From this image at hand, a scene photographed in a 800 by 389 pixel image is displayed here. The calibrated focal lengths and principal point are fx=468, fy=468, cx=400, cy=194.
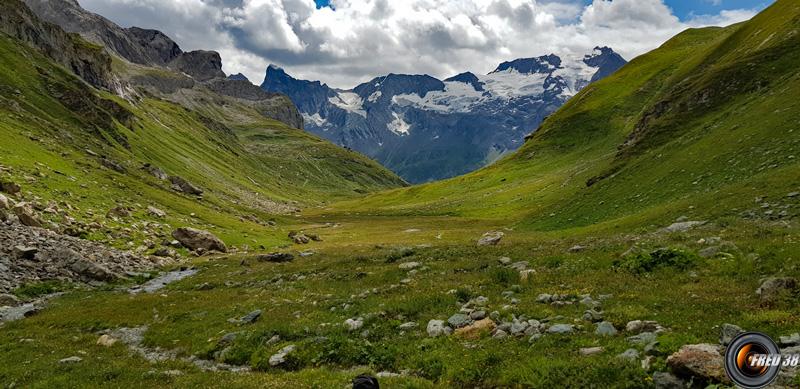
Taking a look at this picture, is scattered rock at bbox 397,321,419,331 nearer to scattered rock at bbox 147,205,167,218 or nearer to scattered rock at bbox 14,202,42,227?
scattered rock at bbox 14,202,42,227

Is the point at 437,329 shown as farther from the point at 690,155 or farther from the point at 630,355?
the point at 690,155

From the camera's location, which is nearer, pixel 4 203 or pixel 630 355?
pixel 630 355

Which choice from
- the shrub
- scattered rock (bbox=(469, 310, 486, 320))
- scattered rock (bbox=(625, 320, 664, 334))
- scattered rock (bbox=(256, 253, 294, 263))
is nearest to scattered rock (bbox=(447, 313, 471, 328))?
scattered rock (bbox=(469, 310, 486, 320))

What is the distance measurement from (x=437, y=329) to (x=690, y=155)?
44630 millimetres

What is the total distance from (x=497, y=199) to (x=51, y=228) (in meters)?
79.9

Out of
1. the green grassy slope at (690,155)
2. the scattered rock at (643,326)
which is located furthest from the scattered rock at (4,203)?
the green grassy slope at (690,155)

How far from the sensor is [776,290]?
49.2 feet

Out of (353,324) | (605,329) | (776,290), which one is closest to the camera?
(605,329)

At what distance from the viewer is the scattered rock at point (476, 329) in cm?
1666

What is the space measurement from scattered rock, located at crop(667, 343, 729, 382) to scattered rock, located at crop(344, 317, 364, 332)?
1187cm

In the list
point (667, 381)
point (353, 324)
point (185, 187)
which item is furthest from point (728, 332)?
point (185, 187)

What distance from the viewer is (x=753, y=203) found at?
30.8 meters

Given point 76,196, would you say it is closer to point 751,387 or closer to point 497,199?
point 751,387

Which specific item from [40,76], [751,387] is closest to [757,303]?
[751,387]
